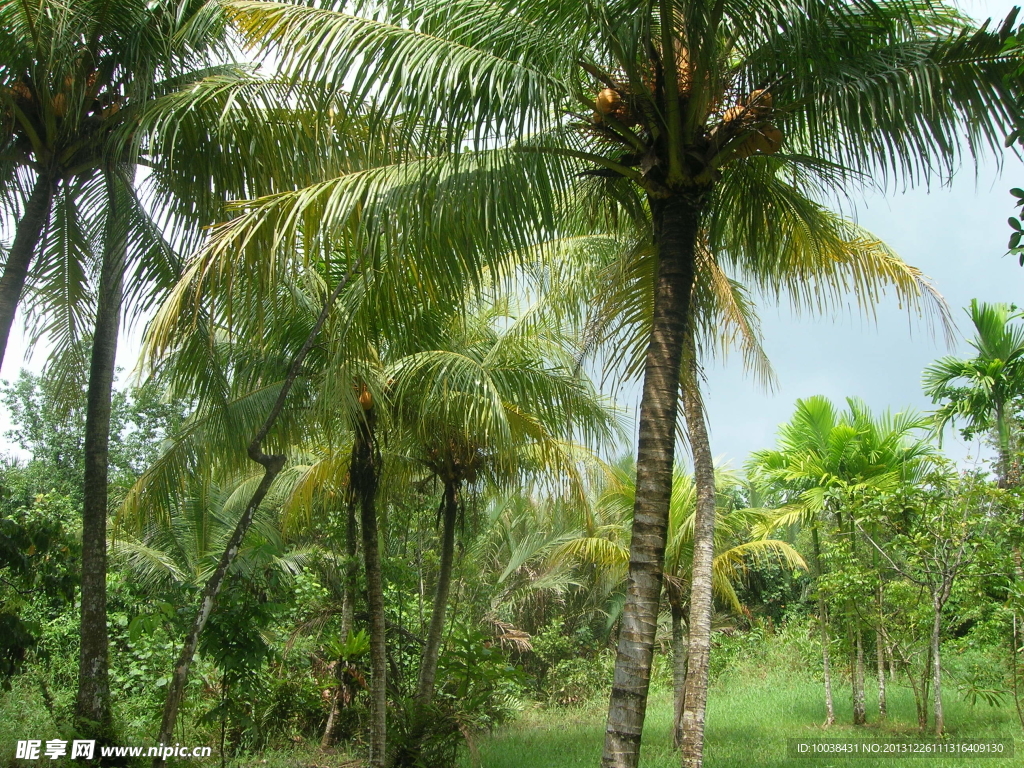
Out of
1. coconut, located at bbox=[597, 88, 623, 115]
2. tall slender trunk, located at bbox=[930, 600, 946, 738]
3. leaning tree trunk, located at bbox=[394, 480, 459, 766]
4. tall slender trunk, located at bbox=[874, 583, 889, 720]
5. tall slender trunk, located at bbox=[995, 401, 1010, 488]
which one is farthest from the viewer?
tall slender trunk, located at bbox=[995, 401, 1010, 488]

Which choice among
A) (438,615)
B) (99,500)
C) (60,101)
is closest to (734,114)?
(60,101)

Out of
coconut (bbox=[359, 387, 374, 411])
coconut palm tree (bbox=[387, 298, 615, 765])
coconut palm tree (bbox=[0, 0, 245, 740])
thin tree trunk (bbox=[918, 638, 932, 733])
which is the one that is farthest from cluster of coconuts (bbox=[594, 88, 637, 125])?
thin tree trunk (bbox=[918, 638, 932, 733])

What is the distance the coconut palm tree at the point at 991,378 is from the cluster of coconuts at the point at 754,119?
10.6m

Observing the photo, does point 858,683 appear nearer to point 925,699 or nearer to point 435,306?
point 925,699

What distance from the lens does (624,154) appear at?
5262 mm

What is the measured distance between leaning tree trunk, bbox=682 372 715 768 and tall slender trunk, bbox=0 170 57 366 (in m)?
5.60

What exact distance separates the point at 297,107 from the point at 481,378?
3237mm

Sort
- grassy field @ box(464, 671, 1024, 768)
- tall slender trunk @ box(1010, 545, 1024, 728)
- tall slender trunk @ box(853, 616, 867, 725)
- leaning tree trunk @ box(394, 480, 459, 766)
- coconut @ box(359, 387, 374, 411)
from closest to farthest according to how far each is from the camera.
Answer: coconut @ box(359, 387, 374, 411) < tall slender trunk @ box(1010, 545, 1024, 728) < leaning tree trunk @ box(394, 480, 459, 766) < grassy field @ box(464, 671, 1024, 768) < tall slender trunk @ box(853, 616, 867, 725)

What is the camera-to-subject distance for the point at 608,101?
15.7ft

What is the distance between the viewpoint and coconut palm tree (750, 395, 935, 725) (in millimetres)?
12805

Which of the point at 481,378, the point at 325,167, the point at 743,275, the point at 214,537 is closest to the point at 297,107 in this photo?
the point at 325,167

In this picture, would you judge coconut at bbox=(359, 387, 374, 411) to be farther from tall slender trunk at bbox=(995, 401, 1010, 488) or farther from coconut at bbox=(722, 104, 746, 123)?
tall slender trunk at bbox=(995, 401, 1010, 488)

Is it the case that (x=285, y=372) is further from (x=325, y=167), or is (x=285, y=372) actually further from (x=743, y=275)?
(x=743, y=275)

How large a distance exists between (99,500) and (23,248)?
2.06 metres
